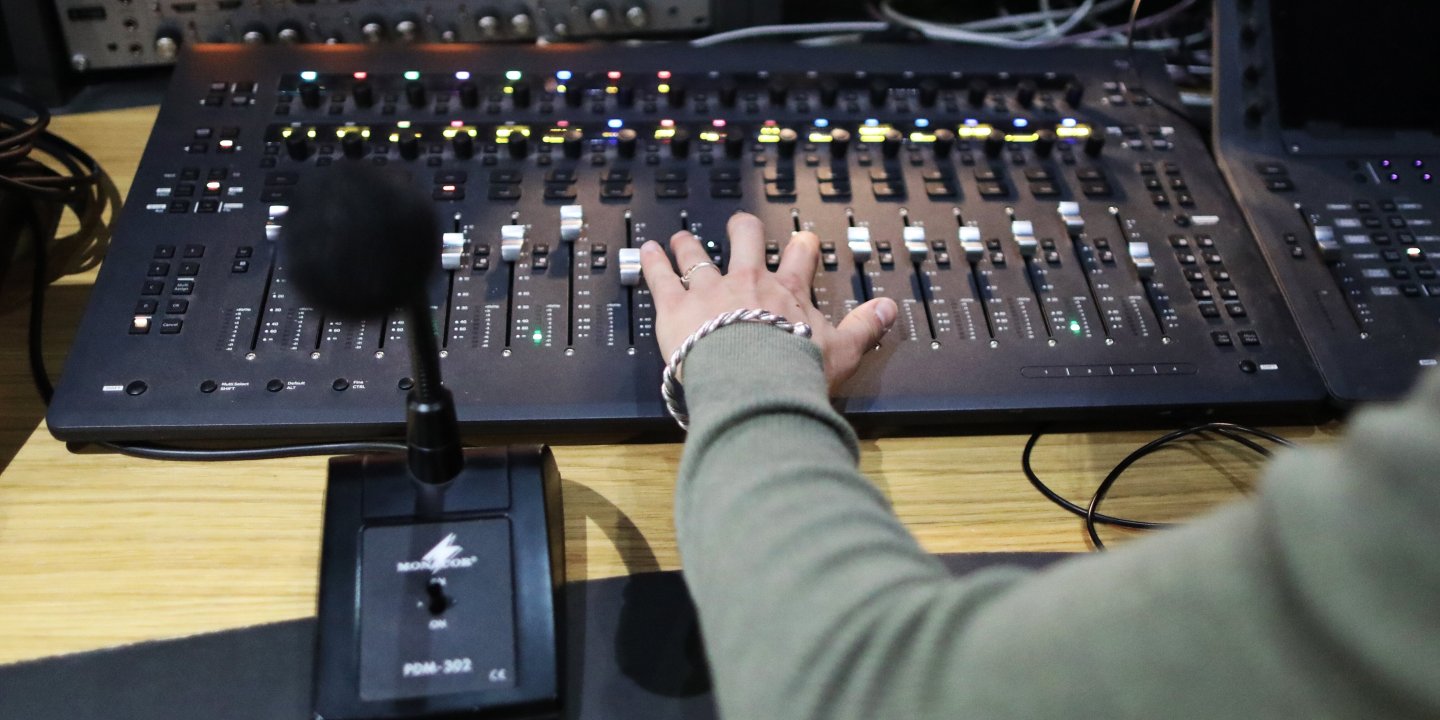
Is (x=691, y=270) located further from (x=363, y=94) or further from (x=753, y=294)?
(x=363, y=94)

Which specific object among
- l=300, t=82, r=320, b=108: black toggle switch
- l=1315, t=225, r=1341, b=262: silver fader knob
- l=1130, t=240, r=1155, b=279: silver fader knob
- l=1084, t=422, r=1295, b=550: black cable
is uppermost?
l=300, t=82, r=320, b=108: black toggle switch

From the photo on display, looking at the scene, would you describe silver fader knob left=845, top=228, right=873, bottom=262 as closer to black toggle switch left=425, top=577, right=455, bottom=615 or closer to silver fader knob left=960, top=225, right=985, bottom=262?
silver fader knob left=960, top=225, right=985, bottom=262

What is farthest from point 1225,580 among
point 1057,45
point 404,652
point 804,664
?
point 1057,45

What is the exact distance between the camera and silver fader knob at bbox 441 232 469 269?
76 centimetres

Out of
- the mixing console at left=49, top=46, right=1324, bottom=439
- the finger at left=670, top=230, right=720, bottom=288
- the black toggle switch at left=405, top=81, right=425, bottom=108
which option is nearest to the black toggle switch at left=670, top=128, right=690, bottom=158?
the mixing console at left=49, top=46, right=1324, bottom=439

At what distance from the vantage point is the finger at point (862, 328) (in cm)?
70

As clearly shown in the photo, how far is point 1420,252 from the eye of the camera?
82 cm

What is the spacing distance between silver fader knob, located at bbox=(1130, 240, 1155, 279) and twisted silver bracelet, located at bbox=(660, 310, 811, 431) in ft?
0.92

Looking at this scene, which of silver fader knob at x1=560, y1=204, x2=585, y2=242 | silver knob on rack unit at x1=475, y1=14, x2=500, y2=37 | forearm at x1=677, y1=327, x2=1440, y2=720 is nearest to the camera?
forearm at x1=677, y1=327, x2=1440, y2=720

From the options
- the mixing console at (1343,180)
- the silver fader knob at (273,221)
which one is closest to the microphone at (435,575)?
the silver fader knob at (273,221)

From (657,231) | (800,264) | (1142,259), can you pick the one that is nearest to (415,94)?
(657,231)

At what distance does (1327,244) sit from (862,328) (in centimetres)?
38

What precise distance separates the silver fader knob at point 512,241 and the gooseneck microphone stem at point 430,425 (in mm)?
190

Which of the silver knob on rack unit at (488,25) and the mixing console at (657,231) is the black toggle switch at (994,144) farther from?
the silver knob on rack unit at (488,25)
